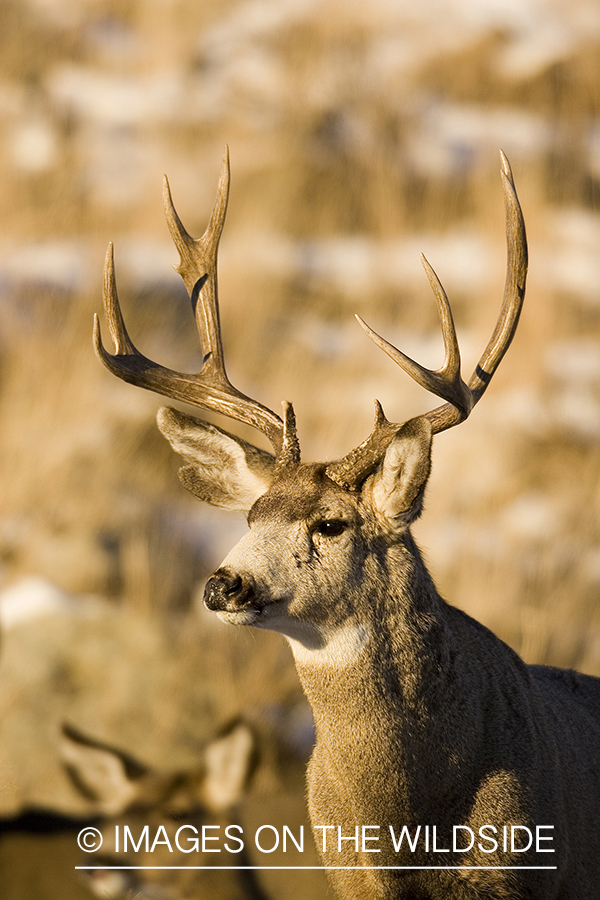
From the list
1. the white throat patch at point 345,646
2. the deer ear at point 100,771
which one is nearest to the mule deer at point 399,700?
the white throat patch at point 345,646

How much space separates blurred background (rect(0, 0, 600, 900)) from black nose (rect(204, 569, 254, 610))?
3971mm

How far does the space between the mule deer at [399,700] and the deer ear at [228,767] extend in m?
3.11

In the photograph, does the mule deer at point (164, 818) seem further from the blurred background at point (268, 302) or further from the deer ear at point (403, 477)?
the deer ear at point (403, 477)

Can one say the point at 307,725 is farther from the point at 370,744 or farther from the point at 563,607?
the point at 370,744

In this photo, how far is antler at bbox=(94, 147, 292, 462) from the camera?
Answer: 10.8ft

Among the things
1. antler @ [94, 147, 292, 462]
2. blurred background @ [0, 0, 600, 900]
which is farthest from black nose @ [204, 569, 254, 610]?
blurred background @ [0, 0, 600, 900]

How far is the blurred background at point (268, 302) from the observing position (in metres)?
6.86

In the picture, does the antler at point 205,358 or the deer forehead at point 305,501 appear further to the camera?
the antler at point 205,358

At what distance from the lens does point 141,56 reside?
8.54 metres

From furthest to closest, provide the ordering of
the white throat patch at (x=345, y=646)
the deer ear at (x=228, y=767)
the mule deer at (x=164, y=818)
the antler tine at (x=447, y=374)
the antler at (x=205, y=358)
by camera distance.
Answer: the deer ear at (x=228, y=767)
the mule deer at (x=164, y=818)
the antler at (x=205, y=358)
the antler tine at (x=447, y=374)
the white throat patch at (x=345, y=646)

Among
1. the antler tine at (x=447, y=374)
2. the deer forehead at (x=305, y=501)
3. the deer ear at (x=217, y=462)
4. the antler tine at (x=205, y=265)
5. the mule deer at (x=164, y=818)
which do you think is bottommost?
the mule deer at (x=164, y=818)

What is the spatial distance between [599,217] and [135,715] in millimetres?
5184

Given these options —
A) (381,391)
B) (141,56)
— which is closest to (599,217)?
(381,391)

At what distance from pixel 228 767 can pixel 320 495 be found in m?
3.75
